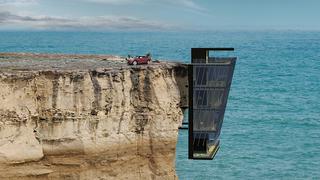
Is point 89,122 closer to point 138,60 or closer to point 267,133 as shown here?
point 138,60

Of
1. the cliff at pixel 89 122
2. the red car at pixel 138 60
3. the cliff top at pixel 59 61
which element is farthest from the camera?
the red car at pixel 138 60

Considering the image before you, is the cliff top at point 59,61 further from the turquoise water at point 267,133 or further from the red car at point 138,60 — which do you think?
the turquoise water at point 267,133

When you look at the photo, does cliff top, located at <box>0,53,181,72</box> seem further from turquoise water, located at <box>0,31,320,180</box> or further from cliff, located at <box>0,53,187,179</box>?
turquoise water, located at <box>0,31,320,180</box>

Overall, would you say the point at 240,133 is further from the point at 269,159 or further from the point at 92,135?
the point at 92,135

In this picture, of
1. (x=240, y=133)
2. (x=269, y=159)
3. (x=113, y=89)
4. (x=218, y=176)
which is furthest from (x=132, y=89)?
(x=240, y=133)

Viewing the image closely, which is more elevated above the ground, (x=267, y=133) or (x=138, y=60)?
(x=138, y=60)

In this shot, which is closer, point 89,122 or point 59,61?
point 89,122

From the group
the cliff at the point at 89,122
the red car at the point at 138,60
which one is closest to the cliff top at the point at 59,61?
the red car at the point at 138,60

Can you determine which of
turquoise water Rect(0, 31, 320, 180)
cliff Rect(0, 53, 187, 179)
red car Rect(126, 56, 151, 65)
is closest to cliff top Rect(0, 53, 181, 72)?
red car Rect(126, 56, 151, 65)

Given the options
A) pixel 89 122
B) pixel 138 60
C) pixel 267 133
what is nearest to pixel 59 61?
pixel 138 60
